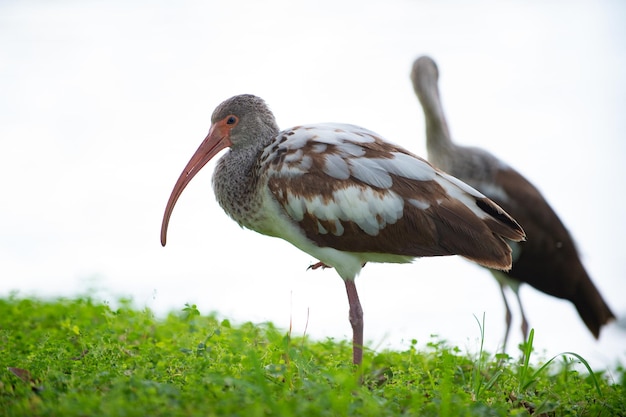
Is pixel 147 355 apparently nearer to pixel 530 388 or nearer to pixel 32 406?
pixel 32 406

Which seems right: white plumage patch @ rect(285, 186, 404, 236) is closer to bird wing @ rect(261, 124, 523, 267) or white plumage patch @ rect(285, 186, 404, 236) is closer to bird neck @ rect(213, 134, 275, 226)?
bird wing @ rect(261, 124, 523, 267)

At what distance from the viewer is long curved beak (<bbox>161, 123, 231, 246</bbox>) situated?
5.76m

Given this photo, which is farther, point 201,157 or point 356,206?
point 201,157

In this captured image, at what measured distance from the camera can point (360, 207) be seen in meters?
5.01

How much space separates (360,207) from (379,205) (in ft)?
0.41

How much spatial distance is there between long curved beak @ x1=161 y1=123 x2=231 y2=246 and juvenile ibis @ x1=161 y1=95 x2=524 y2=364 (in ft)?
1.60

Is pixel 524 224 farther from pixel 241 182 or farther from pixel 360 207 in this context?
pixel 241 182

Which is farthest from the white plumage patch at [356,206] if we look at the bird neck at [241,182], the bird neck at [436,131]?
the bird neck at [436,131]

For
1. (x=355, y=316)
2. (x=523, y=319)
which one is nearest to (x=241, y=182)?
(x=355, y=316)

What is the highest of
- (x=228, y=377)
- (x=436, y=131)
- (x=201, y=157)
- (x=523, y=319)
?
(x=436, y=131)

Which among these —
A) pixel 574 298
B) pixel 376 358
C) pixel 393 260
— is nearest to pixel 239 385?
pixel 393 260

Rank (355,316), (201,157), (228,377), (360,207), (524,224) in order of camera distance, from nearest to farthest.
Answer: (228,377) < (360,207) < (355,316) < (201,157) < (524,224)

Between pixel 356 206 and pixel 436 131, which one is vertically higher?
pixel 436 131

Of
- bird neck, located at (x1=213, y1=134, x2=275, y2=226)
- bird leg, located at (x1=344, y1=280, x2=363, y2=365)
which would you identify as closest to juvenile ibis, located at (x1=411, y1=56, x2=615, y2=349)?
bird leg, located at (x1=344, y1=280, x2=363, y2=365)
